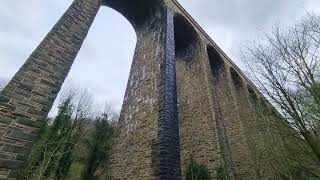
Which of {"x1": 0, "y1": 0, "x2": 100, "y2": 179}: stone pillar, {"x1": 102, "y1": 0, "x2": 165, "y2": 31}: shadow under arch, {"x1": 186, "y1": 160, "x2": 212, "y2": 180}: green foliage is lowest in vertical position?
{"x1": 186, "y1": 160, "x2": 212, "y2": 180}: green foliage

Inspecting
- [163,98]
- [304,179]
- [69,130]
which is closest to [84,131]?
[69,130]

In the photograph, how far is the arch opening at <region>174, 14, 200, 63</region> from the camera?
30.1 feet

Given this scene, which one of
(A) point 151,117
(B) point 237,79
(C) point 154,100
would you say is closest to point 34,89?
(A) point 151,117

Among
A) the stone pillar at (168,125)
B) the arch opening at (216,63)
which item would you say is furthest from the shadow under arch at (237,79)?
the stone pillar at (168,125)

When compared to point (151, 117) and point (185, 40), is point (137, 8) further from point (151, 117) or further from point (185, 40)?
point (151, 117)

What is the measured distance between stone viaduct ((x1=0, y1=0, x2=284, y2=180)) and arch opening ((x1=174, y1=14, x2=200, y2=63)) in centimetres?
4

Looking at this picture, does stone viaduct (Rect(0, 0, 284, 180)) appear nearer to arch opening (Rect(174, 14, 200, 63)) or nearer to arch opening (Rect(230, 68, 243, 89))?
arch opening (Rect(174, 14, 200, 63))

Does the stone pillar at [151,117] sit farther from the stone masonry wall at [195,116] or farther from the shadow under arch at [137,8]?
the stone masonry wall at [195,116]

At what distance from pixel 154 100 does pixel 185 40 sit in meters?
5.08

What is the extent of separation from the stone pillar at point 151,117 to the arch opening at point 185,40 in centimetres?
183

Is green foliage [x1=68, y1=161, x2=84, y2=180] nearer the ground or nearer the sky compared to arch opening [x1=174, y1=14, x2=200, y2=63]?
nearer the ground

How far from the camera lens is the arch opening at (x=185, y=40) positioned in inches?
361

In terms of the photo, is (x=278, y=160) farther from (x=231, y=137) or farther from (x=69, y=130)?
(x=69, y=130)

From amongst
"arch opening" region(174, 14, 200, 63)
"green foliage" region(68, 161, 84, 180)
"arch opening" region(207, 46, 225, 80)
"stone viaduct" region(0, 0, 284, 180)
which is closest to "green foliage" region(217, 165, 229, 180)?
"stone viaduct" region(0, 0, 284, 180)
